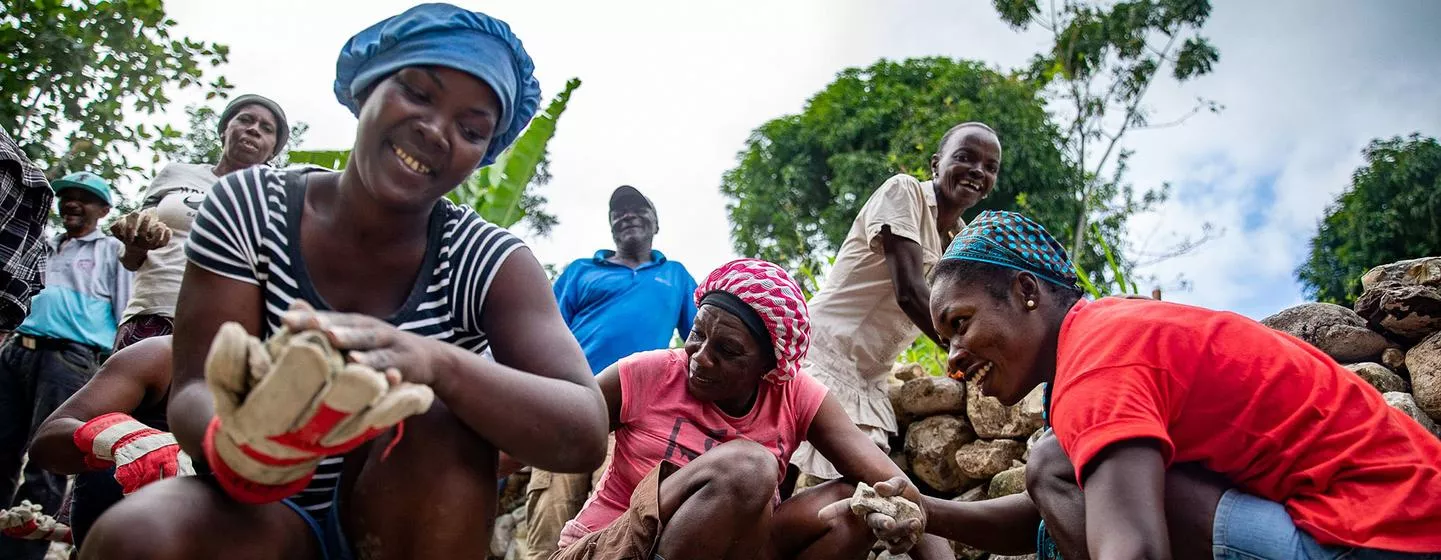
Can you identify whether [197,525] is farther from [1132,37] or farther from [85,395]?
[1132,37]

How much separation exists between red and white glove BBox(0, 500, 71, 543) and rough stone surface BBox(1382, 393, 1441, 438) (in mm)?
4142

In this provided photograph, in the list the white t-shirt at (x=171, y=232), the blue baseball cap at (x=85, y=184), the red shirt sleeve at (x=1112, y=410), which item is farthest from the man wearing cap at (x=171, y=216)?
the red shirt sleeve at (x=1112, y=410)

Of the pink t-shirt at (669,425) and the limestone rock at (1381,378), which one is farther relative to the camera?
the limestone rock at (1381,378)

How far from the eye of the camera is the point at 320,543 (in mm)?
1562

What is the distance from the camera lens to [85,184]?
4512mm

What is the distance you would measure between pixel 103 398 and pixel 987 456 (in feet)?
9.61

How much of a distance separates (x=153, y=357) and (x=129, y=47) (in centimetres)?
425

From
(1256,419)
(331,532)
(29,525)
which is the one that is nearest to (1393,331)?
(1256,419)

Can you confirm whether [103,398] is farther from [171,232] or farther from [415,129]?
[415,129]

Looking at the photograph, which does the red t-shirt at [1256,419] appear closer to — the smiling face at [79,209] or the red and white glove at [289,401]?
the red and white glove at [289,401]

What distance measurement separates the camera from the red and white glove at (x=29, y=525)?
2.98 metres

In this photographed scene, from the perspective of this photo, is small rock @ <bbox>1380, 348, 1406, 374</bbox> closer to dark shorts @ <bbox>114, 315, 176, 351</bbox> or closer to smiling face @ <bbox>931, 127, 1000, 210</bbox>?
smiling face @ <bbox>931, 127, 1000, 210</bbox>

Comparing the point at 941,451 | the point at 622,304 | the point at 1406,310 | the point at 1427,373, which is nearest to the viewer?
the point at 1427,373

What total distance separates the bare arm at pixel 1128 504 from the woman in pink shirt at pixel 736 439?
757 mm
